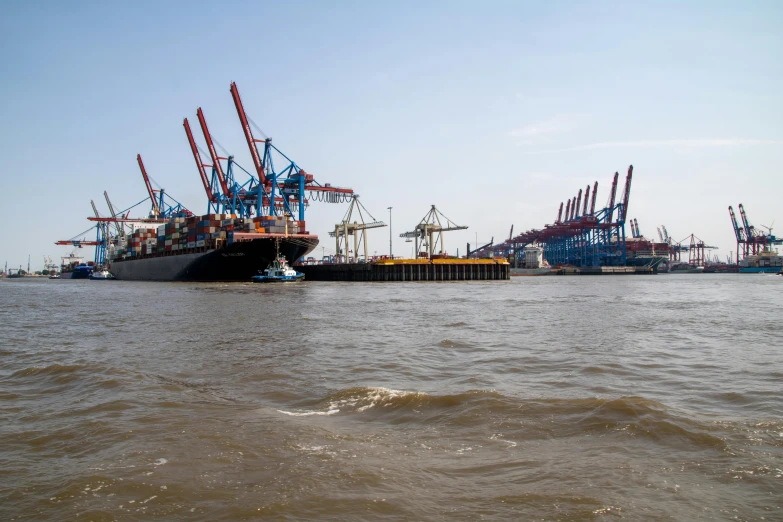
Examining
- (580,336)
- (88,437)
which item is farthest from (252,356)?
(580,336)

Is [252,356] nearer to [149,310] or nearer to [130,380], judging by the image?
[130,380]

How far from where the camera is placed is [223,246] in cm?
5634

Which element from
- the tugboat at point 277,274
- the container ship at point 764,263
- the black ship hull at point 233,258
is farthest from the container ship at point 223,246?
the container ship at point 764,263

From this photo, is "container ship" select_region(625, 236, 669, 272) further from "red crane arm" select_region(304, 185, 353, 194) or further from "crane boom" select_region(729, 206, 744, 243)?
"red crane arm" select_region(304, 185, 353, 194)

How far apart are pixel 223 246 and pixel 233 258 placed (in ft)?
5.74

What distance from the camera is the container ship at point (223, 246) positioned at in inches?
2191

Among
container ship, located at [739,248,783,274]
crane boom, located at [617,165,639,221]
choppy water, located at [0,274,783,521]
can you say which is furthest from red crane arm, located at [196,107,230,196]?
container ship, located at [739,248,783,274]

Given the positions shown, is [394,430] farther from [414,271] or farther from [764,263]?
[764,263]

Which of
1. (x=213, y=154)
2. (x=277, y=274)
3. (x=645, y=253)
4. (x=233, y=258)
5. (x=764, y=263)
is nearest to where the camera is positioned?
(x=277, y=274)

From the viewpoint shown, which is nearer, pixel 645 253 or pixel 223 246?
pixel 223 246

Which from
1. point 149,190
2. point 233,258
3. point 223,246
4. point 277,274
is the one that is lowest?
point 277,274

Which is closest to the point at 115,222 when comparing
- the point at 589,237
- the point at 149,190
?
the point at 149,190

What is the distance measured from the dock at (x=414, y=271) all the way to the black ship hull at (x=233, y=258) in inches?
444

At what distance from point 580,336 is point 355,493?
1201 centimetres
